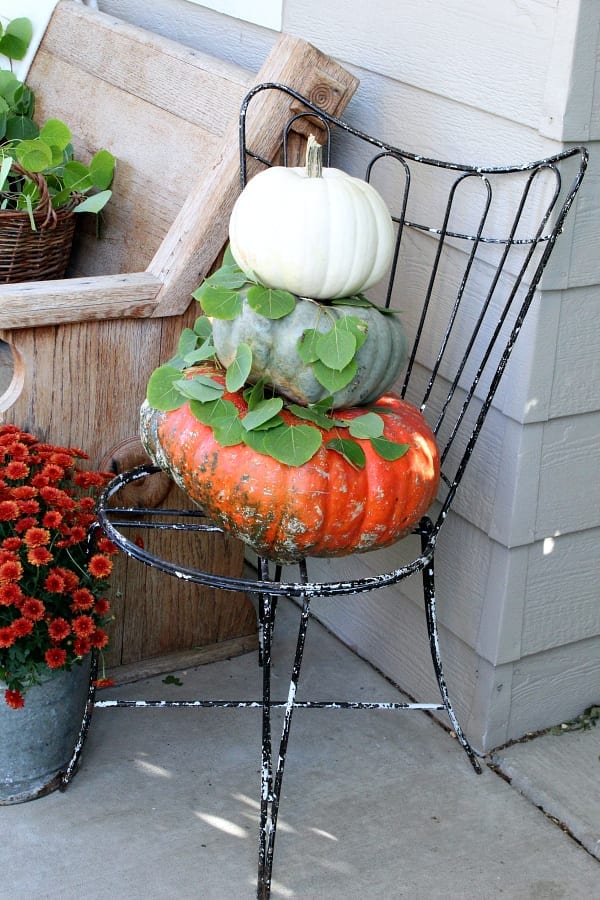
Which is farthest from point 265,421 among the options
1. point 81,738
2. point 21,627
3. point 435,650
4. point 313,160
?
point 81,738

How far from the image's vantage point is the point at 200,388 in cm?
169

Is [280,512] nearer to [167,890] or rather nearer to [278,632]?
[167,890]

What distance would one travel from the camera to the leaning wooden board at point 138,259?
1977 millimetres

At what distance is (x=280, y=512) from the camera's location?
162 centimetres

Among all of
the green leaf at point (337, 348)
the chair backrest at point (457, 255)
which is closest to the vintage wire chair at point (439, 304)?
the chair backrest at point (457, 255)

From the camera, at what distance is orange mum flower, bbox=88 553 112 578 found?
1.83 meters

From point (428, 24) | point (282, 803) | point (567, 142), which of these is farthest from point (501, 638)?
point (428, 24)

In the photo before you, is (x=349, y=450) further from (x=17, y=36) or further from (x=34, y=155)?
(x=17, y=36)

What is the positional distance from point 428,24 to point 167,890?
1.62 m

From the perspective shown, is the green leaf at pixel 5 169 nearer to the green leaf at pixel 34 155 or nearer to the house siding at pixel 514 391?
the green leaf at pixel 34 155

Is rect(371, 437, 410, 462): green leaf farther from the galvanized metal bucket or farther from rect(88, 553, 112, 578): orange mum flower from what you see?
the galvanized metal bucket

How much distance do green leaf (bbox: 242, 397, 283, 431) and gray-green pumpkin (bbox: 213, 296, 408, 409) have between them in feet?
0.17

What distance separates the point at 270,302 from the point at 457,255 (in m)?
0.54

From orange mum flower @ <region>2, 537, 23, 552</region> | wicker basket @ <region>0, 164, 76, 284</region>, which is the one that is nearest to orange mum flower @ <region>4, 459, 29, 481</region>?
orange mum flower @ <region>2, 537, 23, 552</region>
